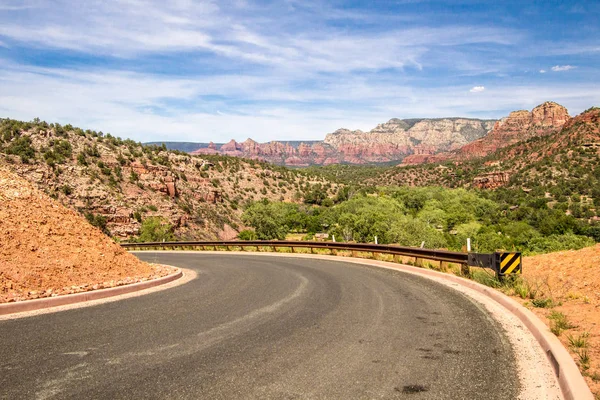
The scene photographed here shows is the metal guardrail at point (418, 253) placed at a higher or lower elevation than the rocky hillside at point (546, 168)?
lower

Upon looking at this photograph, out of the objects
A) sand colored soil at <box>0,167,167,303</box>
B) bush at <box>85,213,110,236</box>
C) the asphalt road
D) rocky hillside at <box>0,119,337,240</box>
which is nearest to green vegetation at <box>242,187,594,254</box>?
rocky hillside at <box>0,119,337,240</box>

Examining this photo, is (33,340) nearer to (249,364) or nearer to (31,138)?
(249,364)

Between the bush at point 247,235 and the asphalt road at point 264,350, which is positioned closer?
the asphalt road at point 264,350

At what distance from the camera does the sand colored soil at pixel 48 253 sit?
10.4 meters

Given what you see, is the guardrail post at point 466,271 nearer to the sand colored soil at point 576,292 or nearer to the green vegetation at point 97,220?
the sand colored soil at point 576,292

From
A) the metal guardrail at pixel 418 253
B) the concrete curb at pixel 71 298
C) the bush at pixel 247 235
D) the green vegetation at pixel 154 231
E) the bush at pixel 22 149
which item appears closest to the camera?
the concrete curb at pixel 71 298

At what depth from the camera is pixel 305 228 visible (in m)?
82.1

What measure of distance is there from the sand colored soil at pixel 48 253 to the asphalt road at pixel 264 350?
2.07 metres

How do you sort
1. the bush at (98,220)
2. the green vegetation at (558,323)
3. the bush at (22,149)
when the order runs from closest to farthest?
1. the green vegetation at (558,323)
2. the bush at (98,220)
3. the bush at (22,149)

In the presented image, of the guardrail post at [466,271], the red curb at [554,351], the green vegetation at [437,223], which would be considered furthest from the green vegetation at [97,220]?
the red curb at [554,351]

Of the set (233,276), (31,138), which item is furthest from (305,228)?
(233,276)

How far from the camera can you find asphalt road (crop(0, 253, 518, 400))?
4582 mm

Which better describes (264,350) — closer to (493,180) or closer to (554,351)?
(554,351)

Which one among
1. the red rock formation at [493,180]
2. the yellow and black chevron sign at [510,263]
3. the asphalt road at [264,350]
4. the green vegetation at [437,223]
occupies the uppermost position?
the red rock formation at [493,180]
